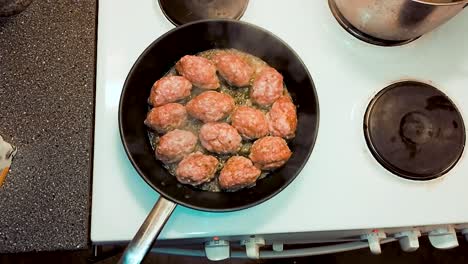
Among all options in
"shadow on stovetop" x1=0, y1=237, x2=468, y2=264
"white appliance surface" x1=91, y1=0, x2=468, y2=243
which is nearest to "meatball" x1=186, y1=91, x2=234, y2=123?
"white appliance surface" x1=91, y1=0, x2=468, y2=243

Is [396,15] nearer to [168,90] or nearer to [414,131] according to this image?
[414,131]

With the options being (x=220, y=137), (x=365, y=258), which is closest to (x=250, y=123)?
(x=220, y=137)

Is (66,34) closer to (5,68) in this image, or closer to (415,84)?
(5,68)

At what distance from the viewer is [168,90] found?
746 millimetres

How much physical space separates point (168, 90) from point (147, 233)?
233 millimetres

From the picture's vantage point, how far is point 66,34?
0.83 metres

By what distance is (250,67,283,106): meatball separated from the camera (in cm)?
75

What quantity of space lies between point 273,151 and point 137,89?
0.24 m

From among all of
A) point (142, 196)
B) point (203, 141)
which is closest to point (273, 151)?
point (203, 141)

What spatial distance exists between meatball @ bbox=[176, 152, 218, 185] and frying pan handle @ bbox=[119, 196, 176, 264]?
6 centimetres

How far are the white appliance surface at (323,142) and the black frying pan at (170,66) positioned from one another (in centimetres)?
4

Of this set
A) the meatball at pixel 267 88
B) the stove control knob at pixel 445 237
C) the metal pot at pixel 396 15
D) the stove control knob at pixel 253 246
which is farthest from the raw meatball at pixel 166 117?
the stove control knob at pixel 445 237

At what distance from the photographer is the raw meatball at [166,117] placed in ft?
2.39

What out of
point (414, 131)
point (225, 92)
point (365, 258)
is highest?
point (225, 92)
